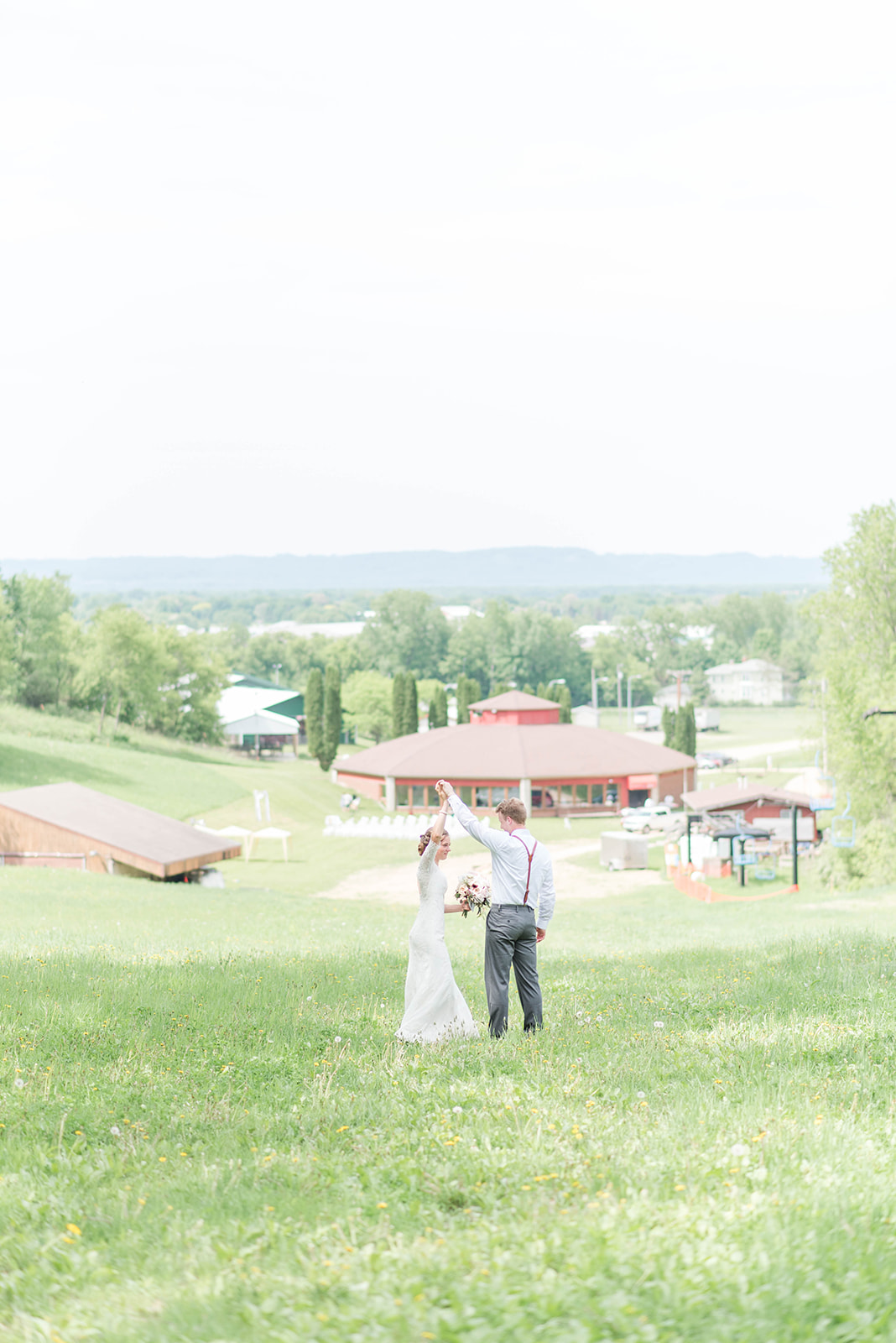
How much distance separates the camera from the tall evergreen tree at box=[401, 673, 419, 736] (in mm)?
83375

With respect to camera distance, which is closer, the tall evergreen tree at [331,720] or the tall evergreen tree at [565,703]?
the tall evergreen tree at [331,720]

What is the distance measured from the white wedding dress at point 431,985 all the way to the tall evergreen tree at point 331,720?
73.2 metres

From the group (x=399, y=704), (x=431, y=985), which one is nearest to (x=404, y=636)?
(x=399, y=704)

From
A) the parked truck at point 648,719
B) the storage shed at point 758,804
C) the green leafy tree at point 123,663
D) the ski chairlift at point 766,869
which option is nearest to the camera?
the ski chairlift at point 766,869

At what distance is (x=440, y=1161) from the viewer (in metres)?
6.14

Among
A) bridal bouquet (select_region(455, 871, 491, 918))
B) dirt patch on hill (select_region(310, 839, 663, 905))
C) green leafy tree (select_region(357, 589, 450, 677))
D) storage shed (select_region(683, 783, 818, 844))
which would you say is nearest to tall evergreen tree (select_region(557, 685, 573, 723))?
storage shed (select_region(683, 783, 818, 844))

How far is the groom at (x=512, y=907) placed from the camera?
30.9 ft

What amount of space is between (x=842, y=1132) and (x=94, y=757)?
216ft

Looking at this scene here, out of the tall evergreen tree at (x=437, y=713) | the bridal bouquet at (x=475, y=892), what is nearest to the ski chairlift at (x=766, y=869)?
the bridal bouquet at (x=475, y=892)

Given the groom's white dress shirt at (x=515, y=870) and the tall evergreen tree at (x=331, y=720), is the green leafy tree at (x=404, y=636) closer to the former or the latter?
the tall evergreen tree at (x=331, y=720)

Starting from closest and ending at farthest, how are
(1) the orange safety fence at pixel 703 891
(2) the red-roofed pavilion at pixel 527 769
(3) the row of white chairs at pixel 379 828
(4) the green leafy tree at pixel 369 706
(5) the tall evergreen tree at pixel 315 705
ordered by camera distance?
1. (1) the orange safety fence at pixel 703 891
2. (3) the row of white chairs at pixel 379 828
3. (2) the red-roofed pavilion at pixel 527 769
4. (5) the tall evergreen tree at pixel 315 705
5. (4) the green leafy tree at pixel 369 706

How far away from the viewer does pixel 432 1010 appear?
9219 mm

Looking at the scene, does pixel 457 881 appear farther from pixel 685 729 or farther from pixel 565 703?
pixel 565 703

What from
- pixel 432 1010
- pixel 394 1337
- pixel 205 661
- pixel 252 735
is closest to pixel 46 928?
pixel 432 1010
